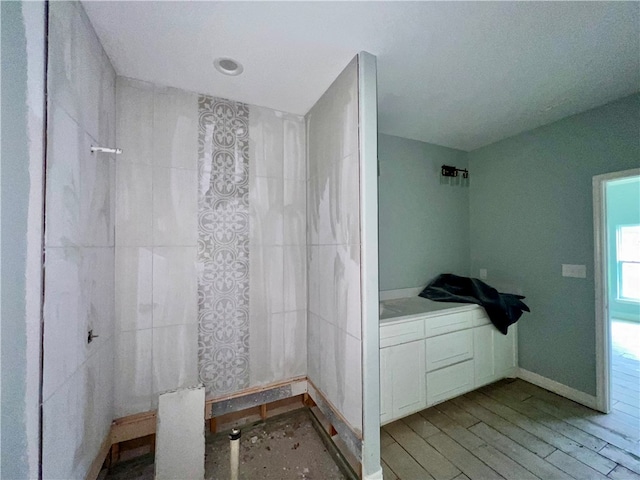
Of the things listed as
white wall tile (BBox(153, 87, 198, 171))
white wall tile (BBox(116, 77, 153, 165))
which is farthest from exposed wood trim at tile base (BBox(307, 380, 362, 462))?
white wall tile (BBox(116, 77, 153, 165))

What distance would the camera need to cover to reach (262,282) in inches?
74.2

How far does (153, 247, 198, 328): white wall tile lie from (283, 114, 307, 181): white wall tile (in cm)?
96

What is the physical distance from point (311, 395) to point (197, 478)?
2.76 feet

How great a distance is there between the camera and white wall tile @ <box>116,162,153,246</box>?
4.97 feet

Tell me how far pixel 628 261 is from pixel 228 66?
23.9 feet

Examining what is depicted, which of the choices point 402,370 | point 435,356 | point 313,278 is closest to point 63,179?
point 313,278

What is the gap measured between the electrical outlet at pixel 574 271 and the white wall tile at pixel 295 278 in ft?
7.68

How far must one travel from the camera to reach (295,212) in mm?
1996

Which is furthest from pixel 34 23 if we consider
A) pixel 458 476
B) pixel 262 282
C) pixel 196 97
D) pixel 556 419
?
pixel 556 419

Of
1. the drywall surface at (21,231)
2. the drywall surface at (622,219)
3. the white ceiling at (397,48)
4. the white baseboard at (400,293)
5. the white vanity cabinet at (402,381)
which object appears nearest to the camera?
the drywall surface at (21,231)

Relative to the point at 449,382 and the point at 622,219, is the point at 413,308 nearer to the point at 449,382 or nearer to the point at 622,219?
the point at 449,382

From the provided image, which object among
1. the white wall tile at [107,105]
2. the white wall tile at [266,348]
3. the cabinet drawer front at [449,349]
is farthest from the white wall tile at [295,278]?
the white wall tile at [107,105]

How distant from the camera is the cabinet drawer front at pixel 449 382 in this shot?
1894 mm

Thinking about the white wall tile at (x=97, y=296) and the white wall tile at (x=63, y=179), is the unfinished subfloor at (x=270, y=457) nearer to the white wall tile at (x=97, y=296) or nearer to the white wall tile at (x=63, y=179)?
the white wall tile at (x=97, y=296)
